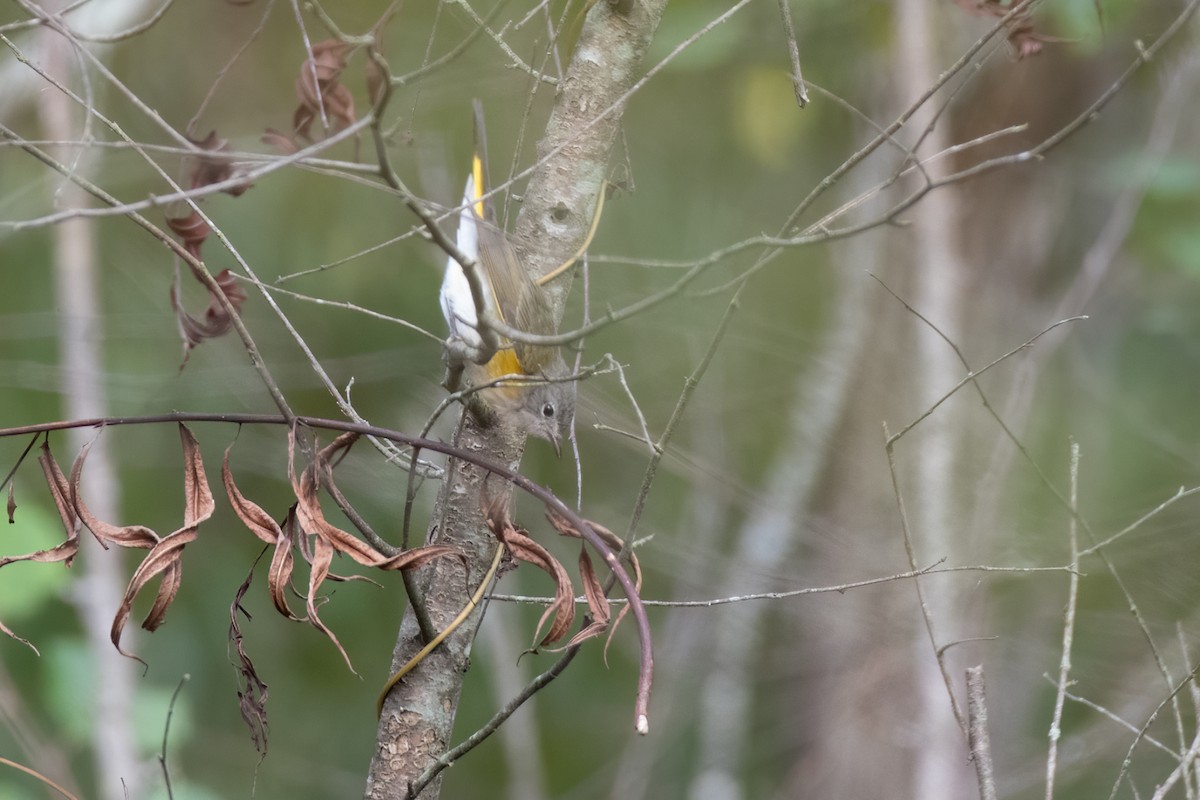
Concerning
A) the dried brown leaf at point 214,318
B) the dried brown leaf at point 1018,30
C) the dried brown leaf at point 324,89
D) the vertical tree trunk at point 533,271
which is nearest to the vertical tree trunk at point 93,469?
the dried brown leaf at point 214,318

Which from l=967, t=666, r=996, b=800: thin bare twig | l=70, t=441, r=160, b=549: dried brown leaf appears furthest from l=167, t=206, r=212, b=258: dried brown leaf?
l=967, t=666, r=996, b=800: thin bare twig

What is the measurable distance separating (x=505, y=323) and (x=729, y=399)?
3.01 metres

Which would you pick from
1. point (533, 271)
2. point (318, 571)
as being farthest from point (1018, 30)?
point (318, 571)

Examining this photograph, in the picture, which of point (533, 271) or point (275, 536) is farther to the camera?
point (533, 271)

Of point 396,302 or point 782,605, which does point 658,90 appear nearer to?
point 396,302

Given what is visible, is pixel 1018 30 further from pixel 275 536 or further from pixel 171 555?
pixel 171 555

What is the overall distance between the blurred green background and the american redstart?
1.93 feet

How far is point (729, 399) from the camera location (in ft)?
18.1

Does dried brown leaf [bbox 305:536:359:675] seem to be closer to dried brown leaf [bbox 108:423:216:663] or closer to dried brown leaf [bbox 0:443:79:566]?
dried brown leaf [bbox 108:423:216:663]

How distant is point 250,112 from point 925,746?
14.8ft

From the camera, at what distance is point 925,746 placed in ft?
15.4

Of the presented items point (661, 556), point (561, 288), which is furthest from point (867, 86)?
point (561, 288)

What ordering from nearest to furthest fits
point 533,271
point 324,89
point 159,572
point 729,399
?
point 159,572 → point 324,89 → point 533,271 → point 729,399

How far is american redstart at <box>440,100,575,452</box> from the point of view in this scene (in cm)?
230
